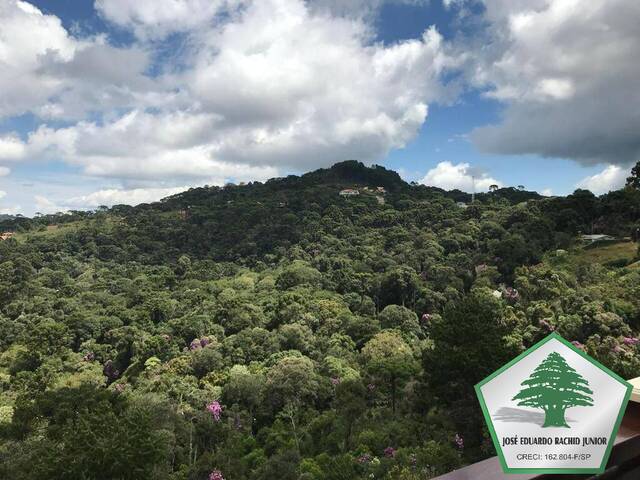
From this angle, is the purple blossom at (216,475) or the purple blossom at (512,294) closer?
the purple blossom at (216,475)

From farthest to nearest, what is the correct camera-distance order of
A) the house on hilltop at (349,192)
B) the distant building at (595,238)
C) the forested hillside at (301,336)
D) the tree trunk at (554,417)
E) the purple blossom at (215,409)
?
1. the house on hilltop at (349,192)
2. the distant building at (595,238)
3. the purple blossom at (215,409)
4. the forested hillside at (301,336)
5. the tree trunk at (554,417)

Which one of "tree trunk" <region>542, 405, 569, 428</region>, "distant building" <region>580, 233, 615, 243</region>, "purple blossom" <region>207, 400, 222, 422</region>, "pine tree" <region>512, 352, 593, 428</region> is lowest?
"purple blossom" <region>207, 400, 222, 422</region>

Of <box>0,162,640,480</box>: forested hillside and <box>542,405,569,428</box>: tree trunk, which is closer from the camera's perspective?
<box>542,405,569,428</box>: tree trunk

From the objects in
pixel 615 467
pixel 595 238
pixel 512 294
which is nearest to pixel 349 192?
pixel 595 238

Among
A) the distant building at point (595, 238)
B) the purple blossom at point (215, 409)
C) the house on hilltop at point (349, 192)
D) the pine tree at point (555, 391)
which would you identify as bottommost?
the purple blossom at point (215, 409)

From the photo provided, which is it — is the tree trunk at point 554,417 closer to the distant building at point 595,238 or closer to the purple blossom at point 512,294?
the purple blossom at point 512,294

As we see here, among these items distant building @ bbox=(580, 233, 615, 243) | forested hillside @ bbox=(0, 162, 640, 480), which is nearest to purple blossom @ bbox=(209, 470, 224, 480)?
forested hillside @ bbox=(0, 162, 640, 480)

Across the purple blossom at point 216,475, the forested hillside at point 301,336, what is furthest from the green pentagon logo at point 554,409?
the purple blossom at point 216,475

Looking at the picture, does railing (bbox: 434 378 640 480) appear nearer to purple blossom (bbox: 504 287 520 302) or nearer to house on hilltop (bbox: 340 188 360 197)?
purple blossom (bbox: 504 287 520 302)
